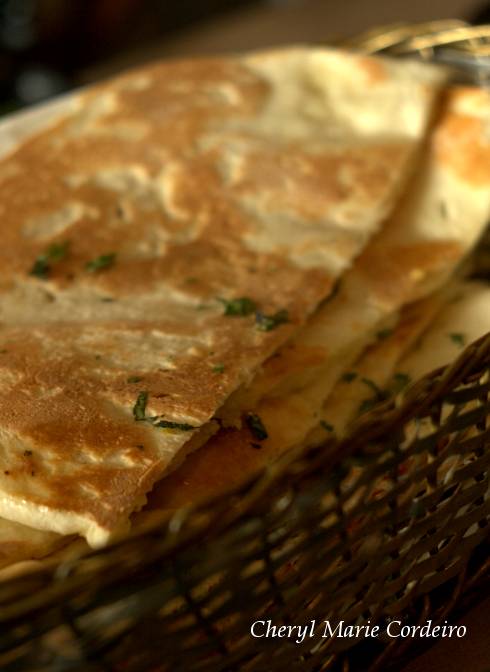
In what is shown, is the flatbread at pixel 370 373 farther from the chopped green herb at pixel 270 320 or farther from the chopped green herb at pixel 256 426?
the chopped green herb at pixel 270 320

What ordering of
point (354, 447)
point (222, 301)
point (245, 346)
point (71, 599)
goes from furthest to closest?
point (222, 301) → point (245, 346) → point (354, 447) → point (71, 599)

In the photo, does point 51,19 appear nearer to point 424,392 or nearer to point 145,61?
point 145,61

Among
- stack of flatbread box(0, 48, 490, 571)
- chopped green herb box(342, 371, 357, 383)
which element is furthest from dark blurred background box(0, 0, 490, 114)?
chopped green herb box(342, 371, 357, 383)

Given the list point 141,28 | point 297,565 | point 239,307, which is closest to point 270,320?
point 239,307

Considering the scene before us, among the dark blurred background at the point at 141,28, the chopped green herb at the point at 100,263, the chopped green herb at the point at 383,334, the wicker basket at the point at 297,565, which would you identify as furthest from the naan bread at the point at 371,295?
the dark blurred background at the point at 141,28

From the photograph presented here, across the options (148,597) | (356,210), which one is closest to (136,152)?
(356,210)

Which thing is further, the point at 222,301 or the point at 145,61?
the point at 145,61
